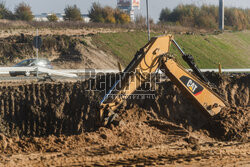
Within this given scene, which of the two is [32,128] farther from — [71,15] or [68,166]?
[71,15]

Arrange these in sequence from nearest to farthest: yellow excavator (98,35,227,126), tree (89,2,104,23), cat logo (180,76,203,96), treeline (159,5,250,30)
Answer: yellow excavator (98,35,227,126)
cat logo (180,76,203,96)
tree (89,2,104,23)
treeline (159,5,250,30)

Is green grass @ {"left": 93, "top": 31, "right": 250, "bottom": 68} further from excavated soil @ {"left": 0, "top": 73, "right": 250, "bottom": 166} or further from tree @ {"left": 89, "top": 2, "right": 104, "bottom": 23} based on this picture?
excavated soil @ {"left": 0, "top": 73, "right": 250, "bottom": 166}

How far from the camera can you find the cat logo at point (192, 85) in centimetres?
1166

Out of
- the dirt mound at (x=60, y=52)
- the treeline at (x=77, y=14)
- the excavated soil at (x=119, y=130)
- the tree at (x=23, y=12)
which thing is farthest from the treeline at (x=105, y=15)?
the excavated soil at (x=119, y=130)

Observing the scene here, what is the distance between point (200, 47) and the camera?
39781 millimetres

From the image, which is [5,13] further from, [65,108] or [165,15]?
[65,108]

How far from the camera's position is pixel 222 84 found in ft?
57.6

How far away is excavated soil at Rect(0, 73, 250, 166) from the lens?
29.3 ft

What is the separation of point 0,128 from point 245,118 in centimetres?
923

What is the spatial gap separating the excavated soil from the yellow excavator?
487 millimetres

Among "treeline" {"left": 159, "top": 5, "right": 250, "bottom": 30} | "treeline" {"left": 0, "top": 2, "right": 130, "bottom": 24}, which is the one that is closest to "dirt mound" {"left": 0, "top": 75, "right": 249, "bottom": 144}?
"treeline" {"left": 0, "top": 2, "right": 130, "bottom": 24}

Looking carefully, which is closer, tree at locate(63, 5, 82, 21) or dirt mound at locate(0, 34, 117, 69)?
dirt mound at locate(0, 34, 117, 69)

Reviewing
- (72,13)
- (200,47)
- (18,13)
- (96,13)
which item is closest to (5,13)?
(18,13)

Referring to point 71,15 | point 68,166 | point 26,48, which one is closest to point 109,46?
point 26,48
